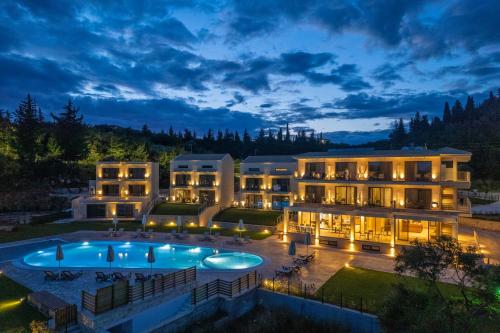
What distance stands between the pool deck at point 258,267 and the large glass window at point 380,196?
6264mm

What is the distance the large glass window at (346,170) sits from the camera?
99.6 feet

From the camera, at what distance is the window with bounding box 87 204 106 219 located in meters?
39.8

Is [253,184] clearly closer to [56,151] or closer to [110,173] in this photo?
[110,173]

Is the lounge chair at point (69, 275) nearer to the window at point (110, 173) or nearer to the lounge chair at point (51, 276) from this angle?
the lounge chair at point (51, 276)

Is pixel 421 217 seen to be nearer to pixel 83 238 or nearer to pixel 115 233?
pixel 115 233

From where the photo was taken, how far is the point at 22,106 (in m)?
53.0

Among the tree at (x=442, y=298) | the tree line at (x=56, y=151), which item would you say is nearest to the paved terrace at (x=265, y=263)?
the tree at (x=442, y=298)

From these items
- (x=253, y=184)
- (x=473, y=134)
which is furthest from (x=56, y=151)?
(x=473, y=134)

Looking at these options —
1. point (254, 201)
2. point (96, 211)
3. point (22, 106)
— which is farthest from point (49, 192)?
point (254, 201)

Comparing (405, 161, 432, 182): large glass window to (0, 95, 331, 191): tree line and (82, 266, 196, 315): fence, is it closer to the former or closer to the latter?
(82, 266, 196, 315): fence

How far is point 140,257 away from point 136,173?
20840 millimetres

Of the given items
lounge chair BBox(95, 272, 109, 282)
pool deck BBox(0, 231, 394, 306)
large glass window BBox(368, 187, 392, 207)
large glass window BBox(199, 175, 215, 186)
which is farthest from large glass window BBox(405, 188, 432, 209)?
large glass window BBox(199, 175, 215, 186)

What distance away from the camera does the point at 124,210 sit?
4038 centimetres

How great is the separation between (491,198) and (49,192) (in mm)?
64814
